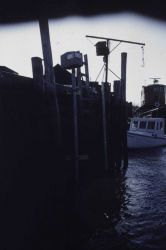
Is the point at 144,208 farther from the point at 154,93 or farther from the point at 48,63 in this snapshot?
the point at 154,93

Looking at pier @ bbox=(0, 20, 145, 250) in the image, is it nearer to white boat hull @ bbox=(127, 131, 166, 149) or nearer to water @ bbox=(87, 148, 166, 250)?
water @ bbox=(87, 148, 166, 250)

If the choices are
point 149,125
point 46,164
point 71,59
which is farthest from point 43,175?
point 149,125

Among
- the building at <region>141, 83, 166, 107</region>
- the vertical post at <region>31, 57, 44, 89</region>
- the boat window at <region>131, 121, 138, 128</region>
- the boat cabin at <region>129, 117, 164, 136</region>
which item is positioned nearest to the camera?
the vertical post at <region>31, 57, 44, 89</region>

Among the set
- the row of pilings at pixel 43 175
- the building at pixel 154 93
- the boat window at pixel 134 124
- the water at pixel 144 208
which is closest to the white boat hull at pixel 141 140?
the boat window at pixel 134 124

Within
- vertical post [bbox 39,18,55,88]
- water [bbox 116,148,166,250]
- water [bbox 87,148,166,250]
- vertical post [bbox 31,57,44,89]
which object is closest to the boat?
water [bbox 116,148,166,250]

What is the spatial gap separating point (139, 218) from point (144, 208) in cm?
87

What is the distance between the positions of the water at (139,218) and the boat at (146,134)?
7.54 metres

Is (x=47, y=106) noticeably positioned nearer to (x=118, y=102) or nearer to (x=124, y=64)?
(x=118, y=102)

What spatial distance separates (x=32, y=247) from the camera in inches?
205

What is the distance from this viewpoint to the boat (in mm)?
21000

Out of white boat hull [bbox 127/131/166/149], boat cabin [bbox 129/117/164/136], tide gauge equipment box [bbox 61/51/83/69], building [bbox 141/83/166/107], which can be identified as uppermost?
building [bbox 141/83/166/107]

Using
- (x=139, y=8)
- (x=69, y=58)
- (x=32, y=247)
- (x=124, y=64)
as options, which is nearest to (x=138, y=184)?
(x=124, y=64)

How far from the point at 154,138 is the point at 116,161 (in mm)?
10626

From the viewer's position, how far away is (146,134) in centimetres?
2166
